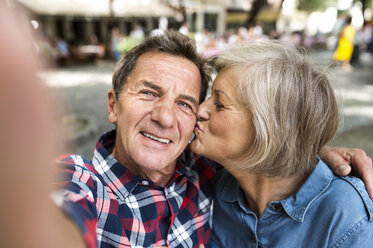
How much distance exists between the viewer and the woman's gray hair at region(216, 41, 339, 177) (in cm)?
151

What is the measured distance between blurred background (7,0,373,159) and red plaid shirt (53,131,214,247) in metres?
0.23

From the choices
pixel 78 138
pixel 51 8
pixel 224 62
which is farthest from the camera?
pixel 51 8

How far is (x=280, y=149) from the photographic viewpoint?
5.16 feet

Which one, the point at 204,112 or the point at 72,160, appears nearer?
the point at 72,160

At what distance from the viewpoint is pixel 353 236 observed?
1.33 metres

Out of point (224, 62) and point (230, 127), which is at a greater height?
point (224, 62)

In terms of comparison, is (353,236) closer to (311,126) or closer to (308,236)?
(308,236)

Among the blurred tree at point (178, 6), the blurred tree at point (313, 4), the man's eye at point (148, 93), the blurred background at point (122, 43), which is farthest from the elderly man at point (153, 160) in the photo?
the blurred tree at point (313, 4)

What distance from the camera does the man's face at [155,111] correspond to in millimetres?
1733


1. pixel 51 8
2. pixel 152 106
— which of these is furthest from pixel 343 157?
pixel 51 8

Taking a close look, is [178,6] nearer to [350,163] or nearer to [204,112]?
[204,112]

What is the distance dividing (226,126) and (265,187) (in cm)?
44

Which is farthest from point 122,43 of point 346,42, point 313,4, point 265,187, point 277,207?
point 313,4

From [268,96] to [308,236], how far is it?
74 cm
